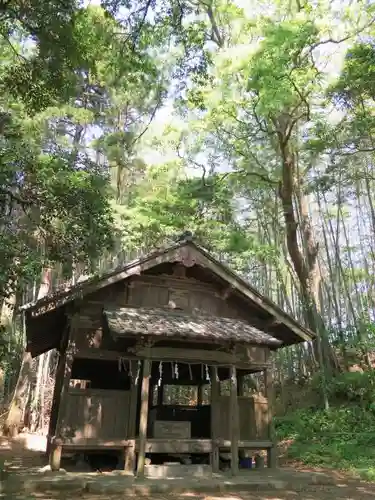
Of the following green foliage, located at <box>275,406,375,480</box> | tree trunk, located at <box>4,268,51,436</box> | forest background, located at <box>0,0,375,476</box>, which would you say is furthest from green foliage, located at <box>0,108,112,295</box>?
tree trunk, located at <box>4,268,51,436</box>

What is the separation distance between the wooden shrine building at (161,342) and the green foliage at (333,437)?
2.48m

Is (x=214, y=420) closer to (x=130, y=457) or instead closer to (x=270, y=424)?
(x=270, y=424)

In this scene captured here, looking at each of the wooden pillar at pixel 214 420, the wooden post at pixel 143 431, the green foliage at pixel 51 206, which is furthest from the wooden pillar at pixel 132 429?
the green foliage at pixel 51 206

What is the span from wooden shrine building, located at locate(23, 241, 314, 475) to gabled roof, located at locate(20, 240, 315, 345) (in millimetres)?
23

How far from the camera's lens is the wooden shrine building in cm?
842

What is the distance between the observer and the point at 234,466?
8453 mm

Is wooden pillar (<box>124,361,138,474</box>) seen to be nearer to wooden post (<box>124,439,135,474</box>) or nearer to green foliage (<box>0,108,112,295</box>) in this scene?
wooden post (<box>124,439,135,474</box>)

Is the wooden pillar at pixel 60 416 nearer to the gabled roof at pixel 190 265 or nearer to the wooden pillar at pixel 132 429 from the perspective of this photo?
the gabled roof at pixel 190 265

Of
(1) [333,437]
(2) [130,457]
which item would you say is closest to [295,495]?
(2) [130,457]

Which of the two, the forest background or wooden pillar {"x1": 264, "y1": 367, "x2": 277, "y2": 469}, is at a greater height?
the forest background

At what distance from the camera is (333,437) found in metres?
12.7

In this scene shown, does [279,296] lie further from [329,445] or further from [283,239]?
[329,445]

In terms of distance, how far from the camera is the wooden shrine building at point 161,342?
27.6 ft

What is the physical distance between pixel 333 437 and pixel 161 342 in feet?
22.7
